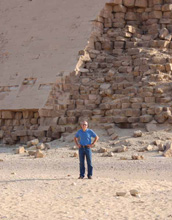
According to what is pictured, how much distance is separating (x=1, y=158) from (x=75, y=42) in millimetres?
5583

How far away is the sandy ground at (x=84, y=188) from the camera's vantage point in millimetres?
6453

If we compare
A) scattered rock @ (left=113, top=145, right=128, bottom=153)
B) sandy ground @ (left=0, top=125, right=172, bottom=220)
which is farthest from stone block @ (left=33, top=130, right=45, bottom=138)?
scattered rock @ (left=113, top=145, right=128, bottom=153)

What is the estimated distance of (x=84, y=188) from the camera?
Result: 809 centimetres

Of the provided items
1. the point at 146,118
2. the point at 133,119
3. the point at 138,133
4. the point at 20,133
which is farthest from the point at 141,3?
the point at 20,133

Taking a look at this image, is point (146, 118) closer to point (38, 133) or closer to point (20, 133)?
point (38, 133)

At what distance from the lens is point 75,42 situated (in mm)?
17203

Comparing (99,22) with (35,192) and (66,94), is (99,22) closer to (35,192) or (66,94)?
(66,94)

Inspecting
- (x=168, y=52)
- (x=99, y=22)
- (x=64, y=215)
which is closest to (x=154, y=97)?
(x=168, y=52)

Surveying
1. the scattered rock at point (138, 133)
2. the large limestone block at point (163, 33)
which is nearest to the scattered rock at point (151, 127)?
the scattered rock at point (138, 133)

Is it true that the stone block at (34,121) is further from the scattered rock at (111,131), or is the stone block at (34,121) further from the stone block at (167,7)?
the stone block at (167,7)

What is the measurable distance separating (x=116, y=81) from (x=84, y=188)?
8.32m

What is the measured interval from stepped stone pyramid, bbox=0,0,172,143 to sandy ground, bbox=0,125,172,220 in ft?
7.60

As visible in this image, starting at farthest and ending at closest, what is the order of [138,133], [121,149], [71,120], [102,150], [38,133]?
[38,133]
[71,120]
[138,133]
[102,150]
[121,149]

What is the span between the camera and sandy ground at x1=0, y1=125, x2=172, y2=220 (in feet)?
21.2
